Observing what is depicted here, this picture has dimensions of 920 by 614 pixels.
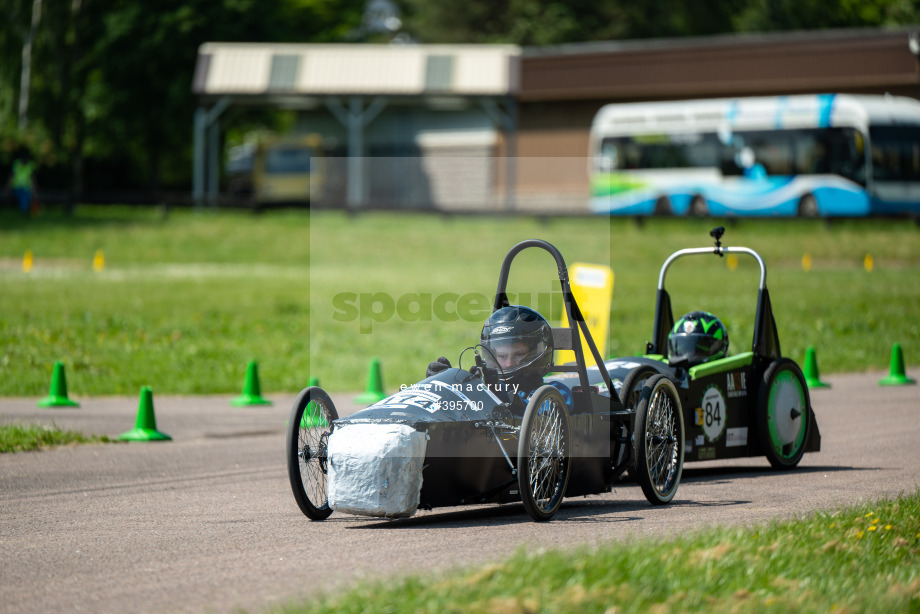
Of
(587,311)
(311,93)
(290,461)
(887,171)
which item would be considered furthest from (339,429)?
(311,93)

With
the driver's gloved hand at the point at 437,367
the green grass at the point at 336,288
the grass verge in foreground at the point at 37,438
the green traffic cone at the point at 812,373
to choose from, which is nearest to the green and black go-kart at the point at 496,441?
the driver's gloved hand at the point at 437,367

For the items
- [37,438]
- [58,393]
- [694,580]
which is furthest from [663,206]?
[694,580]

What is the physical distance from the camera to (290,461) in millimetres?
8258

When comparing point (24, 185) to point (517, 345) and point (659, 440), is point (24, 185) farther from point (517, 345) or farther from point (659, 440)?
point (517, 345)

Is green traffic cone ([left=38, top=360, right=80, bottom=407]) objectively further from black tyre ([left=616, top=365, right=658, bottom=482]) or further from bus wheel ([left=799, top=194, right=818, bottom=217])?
bus wheel ([left=799, top=194, right=818, bottom=217])

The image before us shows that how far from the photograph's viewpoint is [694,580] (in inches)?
241

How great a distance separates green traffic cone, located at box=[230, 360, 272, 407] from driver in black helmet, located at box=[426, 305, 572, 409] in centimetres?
825

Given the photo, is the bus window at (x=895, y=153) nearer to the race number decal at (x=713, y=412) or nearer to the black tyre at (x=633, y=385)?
the race number decal at (x=713, y=412)

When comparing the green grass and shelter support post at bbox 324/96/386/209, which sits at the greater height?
shelter support post at bbox 324/96/386/209

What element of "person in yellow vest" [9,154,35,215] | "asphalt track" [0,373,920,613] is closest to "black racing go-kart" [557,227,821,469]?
"asphalt track" [0,373,920,613]

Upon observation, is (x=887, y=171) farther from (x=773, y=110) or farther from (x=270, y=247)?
(x=270, y=247)

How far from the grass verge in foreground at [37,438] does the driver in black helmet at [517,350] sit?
18.1ft

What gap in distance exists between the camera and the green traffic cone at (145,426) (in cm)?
1327

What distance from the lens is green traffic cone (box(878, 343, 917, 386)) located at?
17.7 m
